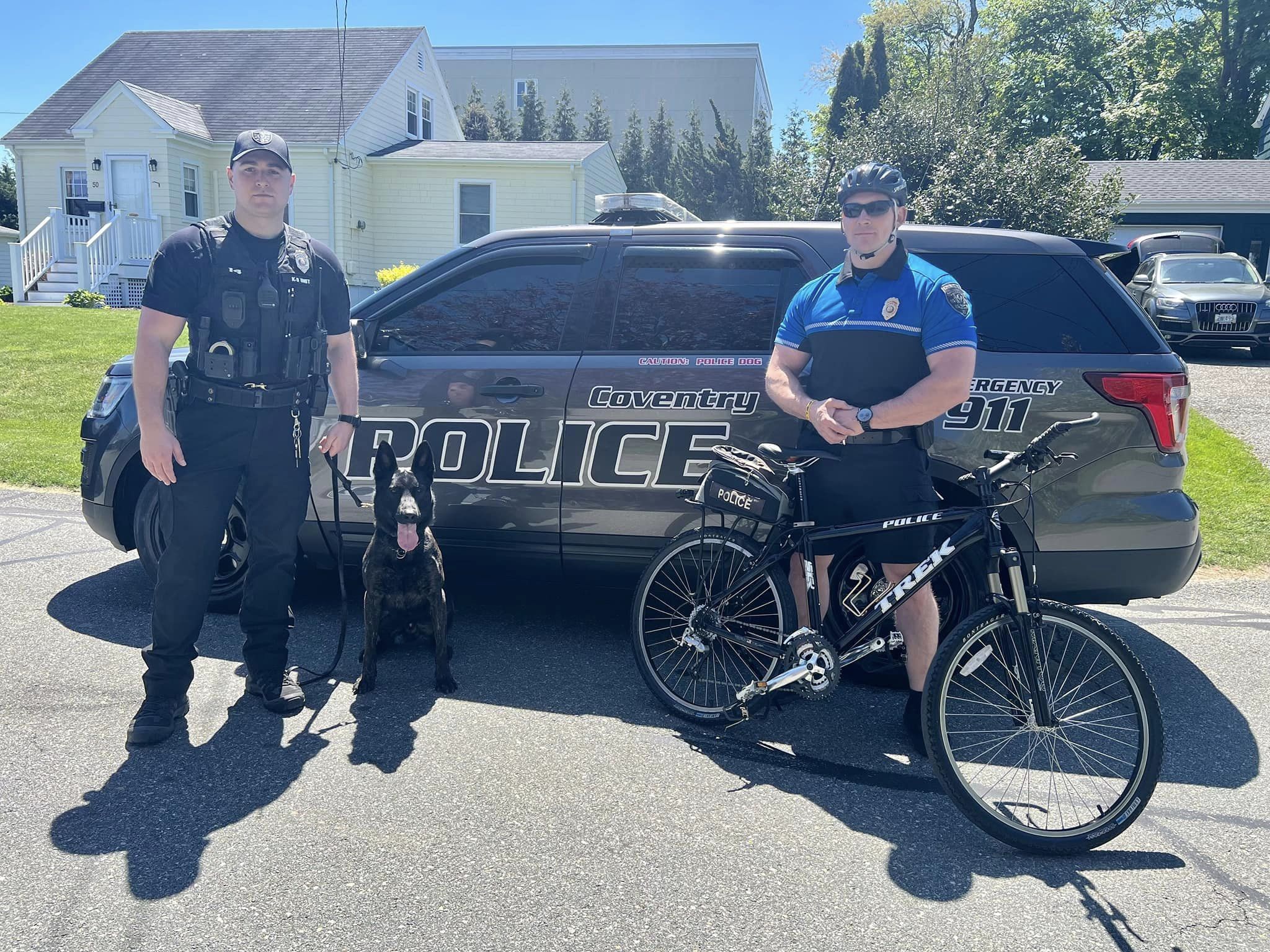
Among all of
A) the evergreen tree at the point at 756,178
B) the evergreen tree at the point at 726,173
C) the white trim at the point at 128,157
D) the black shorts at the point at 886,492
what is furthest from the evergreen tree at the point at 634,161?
the black shorts at the point at 886,492

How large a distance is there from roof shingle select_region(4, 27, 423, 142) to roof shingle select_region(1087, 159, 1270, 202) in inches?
738

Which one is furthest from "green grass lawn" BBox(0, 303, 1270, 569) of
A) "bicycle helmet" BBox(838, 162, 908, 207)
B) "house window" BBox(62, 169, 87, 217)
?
"house window" BBox(62, 169, 87, 217)

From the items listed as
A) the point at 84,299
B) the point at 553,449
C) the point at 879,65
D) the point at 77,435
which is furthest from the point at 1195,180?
the point at 553,449

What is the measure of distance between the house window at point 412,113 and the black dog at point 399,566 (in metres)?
24.1

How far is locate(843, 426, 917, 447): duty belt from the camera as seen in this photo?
3375 millimetres

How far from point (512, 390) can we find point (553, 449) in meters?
0.33

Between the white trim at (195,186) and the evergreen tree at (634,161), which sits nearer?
the white trim at (195,186)

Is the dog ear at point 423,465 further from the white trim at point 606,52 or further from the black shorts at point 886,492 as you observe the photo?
the white trim at point 606,52

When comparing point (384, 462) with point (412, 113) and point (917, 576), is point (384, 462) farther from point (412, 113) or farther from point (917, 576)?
point (412, 113)

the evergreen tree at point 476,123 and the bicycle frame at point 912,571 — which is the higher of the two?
the evergreen tree at point 476,123

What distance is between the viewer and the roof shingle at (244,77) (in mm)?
23094

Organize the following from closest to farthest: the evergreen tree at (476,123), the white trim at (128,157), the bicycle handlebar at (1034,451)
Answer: the bicycle handlebar at (1034,451) → the white trim at (128,157) → the evergreen tree at (476,123)

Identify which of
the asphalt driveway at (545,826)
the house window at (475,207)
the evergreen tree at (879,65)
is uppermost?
the evergreen tree at (879,65)

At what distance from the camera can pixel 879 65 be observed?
29375 millimetres
